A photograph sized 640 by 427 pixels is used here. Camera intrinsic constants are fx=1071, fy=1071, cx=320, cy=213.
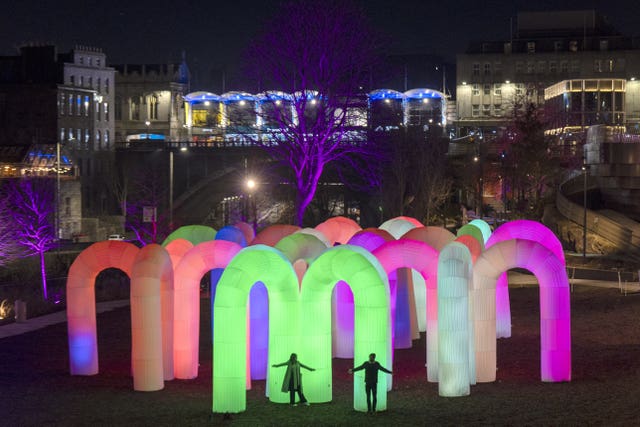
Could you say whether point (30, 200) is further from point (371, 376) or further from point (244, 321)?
point (371, 376)

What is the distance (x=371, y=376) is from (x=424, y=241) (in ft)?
29.9

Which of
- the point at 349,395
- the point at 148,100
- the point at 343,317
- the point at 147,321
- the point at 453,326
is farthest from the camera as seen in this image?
the point at 148,100

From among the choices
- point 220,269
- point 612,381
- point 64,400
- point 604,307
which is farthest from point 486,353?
point 604,307

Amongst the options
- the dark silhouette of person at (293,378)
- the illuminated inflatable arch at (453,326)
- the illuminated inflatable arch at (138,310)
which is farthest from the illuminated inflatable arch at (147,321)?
the illuminated inflatable arch at (453,326)

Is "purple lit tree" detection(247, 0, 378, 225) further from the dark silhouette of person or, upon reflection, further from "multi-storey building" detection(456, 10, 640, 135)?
"multi-storey building" detection(456, 10, 640, 135)

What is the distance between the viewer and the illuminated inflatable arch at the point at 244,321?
2217 cm

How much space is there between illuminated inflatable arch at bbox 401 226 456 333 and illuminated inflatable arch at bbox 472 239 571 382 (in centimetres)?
165

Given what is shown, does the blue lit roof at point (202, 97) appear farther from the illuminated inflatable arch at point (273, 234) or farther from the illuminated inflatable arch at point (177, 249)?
the illuminated inflatable arch at point (177, 249)

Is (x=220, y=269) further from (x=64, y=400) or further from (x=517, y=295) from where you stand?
(x=517, y=295)

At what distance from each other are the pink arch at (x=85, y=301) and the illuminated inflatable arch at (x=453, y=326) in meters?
7.94

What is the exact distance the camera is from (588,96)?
108 meters

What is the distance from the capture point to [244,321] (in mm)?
22578

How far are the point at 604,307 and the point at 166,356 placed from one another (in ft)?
59.7

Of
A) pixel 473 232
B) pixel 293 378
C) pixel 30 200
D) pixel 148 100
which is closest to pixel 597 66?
pixel 148 100
